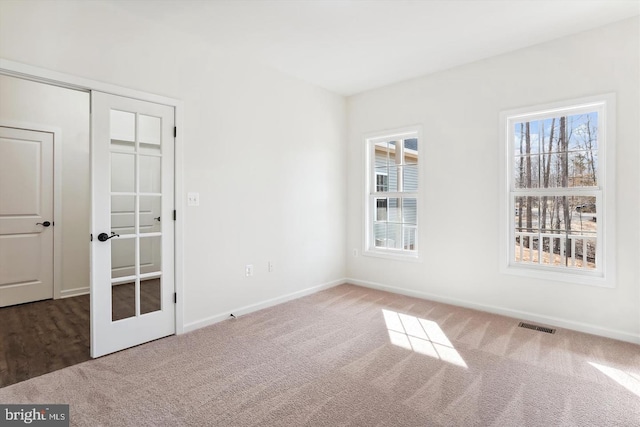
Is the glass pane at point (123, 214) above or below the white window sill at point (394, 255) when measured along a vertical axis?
above

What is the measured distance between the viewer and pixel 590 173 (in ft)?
10.2

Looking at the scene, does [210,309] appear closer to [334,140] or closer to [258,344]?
[258,344]

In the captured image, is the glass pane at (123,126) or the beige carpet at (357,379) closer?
the beige carpet at (357,379)

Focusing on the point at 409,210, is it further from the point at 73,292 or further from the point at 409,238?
the point at 73,292

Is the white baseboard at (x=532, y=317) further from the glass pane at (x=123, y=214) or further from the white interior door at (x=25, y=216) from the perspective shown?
the white interior door at (x=25, y=216)

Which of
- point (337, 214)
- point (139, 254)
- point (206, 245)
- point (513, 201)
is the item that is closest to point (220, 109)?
point (206, 245)

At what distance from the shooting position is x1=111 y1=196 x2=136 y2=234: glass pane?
8.84 ft

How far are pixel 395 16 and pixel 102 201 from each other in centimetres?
284

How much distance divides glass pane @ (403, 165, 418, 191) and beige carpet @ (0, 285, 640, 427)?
5.86 feet

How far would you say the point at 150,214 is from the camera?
288 cm

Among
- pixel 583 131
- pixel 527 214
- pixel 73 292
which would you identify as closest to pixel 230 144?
pixel 73 292

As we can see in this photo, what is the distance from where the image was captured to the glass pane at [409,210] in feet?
14.3

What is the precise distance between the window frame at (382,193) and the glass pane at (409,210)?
0.09 m

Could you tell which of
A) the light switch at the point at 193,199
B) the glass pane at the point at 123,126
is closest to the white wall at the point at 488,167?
the light switch at the point at 193,199
